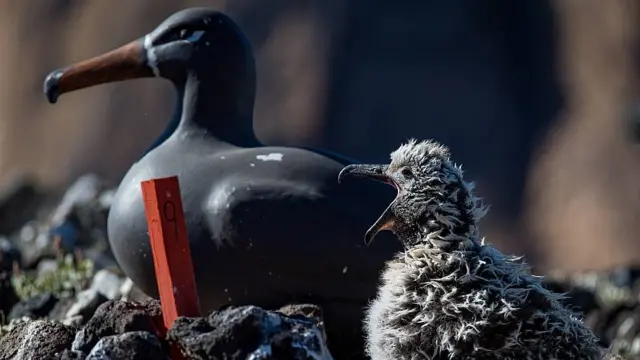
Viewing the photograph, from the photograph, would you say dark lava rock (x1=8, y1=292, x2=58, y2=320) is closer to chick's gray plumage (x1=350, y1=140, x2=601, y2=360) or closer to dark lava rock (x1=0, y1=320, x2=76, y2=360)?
dark lava rock (x1=0, y1=320, x2=76, y2=360)

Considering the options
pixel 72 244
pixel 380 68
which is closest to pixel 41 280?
pixel 72 244

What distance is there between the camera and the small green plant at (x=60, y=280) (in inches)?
246

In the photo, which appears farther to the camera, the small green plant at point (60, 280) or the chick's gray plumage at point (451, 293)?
the small green plant at point (60, 280)

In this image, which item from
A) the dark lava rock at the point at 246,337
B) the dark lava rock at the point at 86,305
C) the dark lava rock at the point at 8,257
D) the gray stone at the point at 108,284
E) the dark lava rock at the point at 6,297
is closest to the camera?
the dark lava rock at the point at 246,337

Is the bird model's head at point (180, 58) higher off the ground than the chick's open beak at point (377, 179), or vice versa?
the bird model's head at point (180, 58)

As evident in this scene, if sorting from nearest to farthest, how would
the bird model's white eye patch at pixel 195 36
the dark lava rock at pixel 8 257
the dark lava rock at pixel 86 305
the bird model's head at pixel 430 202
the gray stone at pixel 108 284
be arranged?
1. the bird model's head at pixel 430 202
2. the bird model's white eye patch at pixel 195 36
3. the dark lava rock at pixel 86 305
4. the gray stone at pixel 108 284
5. the dark lava rock at pixel 8 257

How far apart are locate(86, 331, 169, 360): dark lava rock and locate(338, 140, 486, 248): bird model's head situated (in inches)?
29.4

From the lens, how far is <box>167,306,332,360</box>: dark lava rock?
3258 millimetres

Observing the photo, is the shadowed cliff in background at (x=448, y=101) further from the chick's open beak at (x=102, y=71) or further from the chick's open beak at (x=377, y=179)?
the chick's open beak at (x=377, y=179)

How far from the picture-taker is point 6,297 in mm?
5898

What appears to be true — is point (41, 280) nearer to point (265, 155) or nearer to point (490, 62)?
point (265, 155)

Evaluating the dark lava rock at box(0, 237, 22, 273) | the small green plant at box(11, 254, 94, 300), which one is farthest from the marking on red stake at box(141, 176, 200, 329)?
the dark lava rock at box(0, 237, 22, 273)

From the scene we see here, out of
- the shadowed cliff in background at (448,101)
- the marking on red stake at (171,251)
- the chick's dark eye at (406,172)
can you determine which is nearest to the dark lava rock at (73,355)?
the marking on red stake at (171,251)

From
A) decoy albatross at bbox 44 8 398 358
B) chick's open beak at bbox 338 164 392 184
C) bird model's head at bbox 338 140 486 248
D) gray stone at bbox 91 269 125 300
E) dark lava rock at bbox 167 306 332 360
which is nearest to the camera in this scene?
dark lava rock at bbox 167 306 332 360
